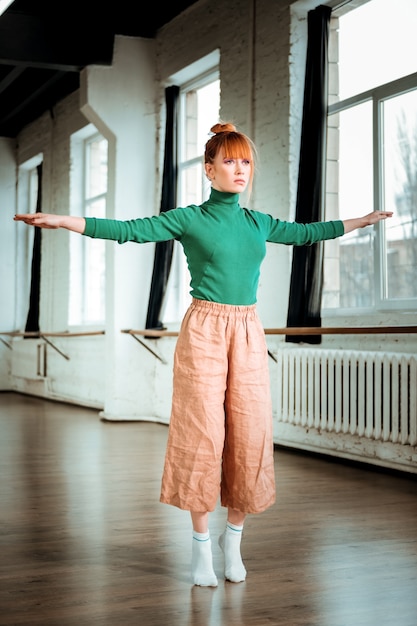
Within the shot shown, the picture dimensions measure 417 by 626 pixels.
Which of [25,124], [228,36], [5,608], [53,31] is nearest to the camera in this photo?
[5,608]

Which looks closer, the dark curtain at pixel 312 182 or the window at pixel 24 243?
the dark curtain at pixel 312 182

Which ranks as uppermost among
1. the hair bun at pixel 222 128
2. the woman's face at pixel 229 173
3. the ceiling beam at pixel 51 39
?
the ceiling beam at pixel 51 39

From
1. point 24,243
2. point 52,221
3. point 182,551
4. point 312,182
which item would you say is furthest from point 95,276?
point 52,221

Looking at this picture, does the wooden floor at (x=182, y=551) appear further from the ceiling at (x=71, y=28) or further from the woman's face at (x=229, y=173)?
the ceiling at (x=71, y=28)

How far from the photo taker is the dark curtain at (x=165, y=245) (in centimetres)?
724

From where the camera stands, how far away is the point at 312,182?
5.32m

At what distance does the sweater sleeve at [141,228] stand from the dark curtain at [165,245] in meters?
4.77

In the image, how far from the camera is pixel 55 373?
9.98 m

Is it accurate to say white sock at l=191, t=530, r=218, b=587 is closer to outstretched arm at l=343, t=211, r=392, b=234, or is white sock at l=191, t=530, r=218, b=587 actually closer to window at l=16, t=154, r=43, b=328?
outstretched arm at l=343, t=211, r=392, b=234

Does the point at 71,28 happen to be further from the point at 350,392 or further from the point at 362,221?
the point at 362,221

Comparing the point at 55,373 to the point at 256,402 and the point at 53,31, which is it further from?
the point at 256,402

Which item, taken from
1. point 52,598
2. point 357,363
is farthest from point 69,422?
point 52,598

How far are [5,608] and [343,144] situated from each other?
401 centimetres

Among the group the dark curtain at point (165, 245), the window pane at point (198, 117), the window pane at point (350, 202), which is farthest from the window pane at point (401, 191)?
the dark curtain at point (165, 245)
